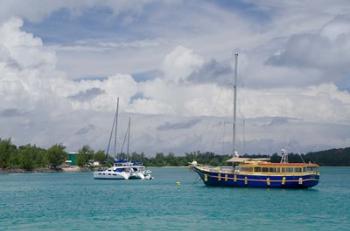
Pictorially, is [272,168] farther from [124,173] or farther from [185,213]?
[124,173]

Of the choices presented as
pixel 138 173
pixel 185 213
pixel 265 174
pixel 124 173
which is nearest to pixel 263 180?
pixel 265 174

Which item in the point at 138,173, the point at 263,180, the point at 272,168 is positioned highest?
the point at 272,168

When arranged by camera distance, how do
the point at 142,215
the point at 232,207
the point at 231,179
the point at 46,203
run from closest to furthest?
1. the point at 142,215
2. the point at 232,207
3. the point at 46,203
4. the point at 231,179

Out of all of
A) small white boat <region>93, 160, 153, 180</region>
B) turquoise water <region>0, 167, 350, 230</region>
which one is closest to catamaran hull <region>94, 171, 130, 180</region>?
small white boat <region>93, 160, 153, 180</region>

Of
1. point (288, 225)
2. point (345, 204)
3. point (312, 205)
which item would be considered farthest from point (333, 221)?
point (345, 204)

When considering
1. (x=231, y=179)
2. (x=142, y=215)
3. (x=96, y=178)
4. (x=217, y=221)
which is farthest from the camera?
(x=96, y=178)

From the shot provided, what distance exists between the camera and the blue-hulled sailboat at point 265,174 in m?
94.5

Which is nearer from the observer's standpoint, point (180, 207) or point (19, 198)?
point (180, 207)

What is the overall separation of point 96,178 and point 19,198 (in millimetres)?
72982

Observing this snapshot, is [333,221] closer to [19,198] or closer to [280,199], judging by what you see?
[280,199]

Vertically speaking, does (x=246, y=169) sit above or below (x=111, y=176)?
above

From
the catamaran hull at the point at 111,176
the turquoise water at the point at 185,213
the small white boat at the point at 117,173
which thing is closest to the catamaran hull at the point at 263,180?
the turquoise water at the point at 185,213

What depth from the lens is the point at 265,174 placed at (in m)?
94.6

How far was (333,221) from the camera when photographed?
190 feet
